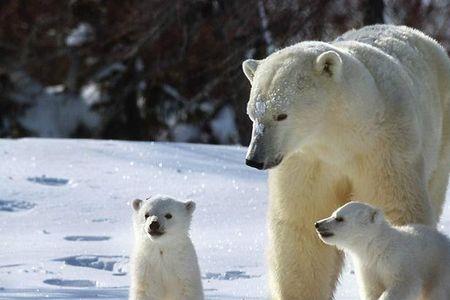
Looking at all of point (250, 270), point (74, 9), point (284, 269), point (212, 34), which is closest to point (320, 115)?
point (284, 269)

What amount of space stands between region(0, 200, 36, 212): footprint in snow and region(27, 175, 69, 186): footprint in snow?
534mm

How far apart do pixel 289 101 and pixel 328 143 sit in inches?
13.0

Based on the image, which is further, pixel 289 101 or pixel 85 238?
pixel 85 238

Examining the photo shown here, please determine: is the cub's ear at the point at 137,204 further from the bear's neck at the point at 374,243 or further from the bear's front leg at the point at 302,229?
the bear's neck at the point at 374,243

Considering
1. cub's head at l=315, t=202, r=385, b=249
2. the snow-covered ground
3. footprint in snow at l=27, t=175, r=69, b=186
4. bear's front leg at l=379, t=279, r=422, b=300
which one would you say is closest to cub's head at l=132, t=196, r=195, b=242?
the snow-covered ground

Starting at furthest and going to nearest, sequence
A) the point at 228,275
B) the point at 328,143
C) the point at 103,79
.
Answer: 1. the point at 103,79
2. the point at 228,275
3. the point at 328,143

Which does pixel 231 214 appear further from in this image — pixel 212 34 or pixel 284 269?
pixel 212 34

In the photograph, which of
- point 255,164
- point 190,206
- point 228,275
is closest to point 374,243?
point 255,164

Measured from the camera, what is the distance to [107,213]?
9.82 metres

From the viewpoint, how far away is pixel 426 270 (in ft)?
19.2

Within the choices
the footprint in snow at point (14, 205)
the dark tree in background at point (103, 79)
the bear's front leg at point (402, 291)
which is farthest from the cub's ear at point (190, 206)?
the dark tree in background at point (103, 79)

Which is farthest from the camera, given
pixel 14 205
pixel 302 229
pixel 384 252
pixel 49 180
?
pixel 49 180

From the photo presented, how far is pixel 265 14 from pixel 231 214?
6.18m

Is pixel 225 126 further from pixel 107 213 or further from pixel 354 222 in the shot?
pixel 354 222
